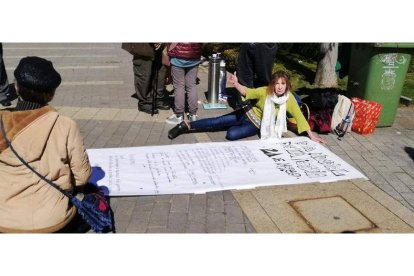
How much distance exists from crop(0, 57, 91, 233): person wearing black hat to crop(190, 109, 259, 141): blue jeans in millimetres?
2885

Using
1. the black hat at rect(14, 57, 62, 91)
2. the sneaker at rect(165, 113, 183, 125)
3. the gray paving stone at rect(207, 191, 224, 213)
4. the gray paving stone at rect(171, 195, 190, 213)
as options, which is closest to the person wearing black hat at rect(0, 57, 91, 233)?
the black hat at rect(14, 57, 62, 91)

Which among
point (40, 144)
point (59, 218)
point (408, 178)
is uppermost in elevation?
point (40, 144)

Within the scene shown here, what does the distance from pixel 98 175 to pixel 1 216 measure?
1537 mm

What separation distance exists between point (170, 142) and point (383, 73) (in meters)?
3.21

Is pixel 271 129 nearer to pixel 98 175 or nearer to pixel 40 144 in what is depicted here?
pixel 98 175

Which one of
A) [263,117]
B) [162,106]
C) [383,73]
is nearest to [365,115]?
[383,73]

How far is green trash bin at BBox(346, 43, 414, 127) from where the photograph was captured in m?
5.91

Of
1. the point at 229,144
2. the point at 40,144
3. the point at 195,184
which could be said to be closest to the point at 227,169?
the point at 195,184

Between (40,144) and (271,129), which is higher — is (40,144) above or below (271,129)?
above

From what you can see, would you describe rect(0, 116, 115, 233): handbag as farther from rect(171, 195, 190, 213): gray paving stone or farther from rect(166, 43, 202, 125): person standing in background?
rect(166, 43, 202, 125): person standing in background

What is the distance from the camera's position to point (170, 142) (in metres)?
5.44

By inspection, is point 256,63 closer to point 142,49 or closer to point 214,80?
point 214,80

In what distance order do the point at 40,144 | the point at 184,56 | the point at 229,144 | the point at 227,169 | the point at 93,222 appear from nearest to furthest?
the point at 40,144, the point at 93,222, the point at 227,169, the point at 229,144, the point at 184,56

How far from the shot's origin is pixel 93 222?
3.16m
